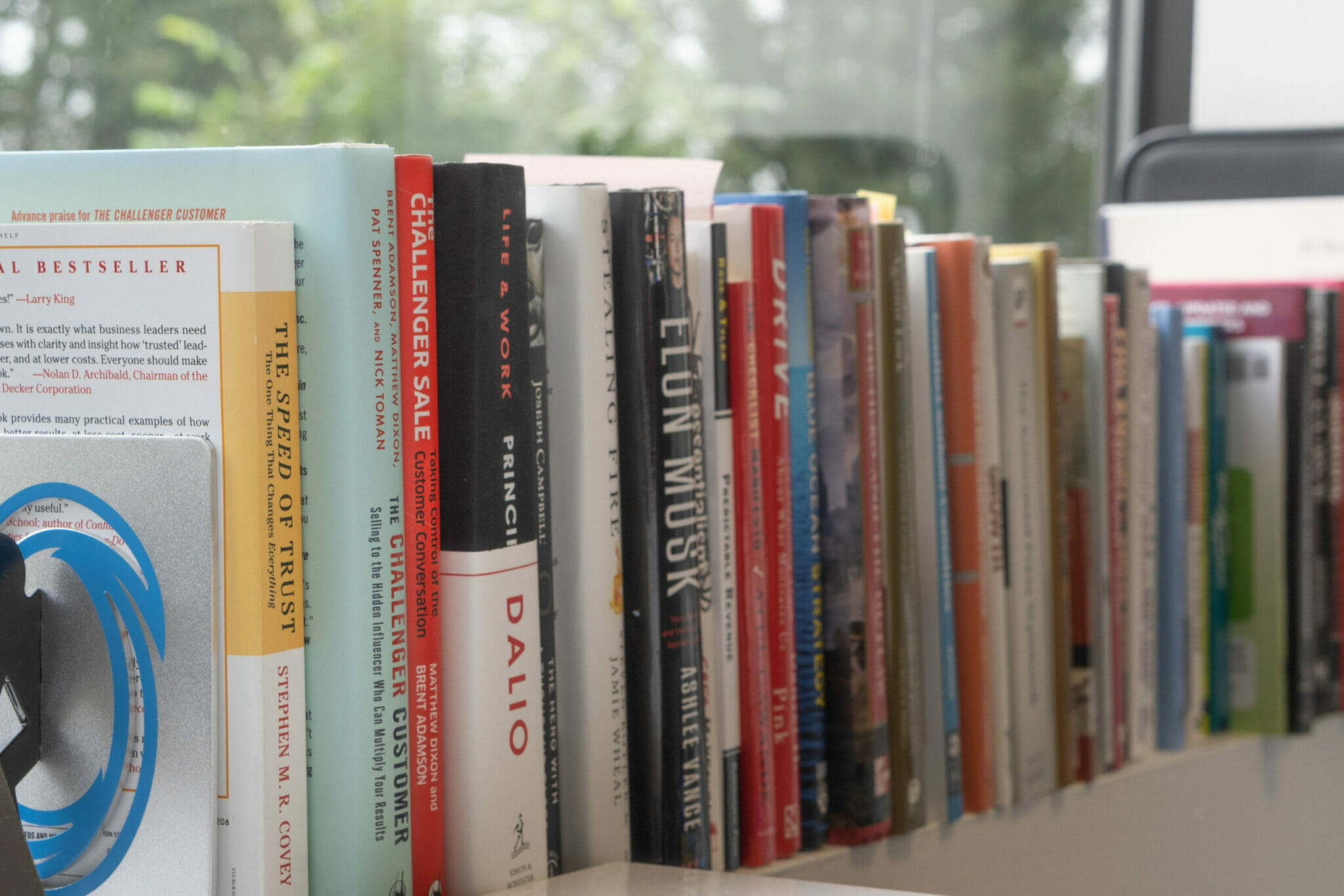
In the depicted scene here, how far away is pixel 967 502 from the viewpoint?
74 cm

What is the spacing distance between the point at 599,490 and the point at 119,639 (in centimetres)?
23

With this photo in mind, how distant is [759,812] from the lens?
0.64 metres

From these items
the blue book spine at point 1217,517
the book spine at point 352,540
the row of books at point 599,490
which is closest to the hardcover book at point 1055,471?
the row of books at point 599,490

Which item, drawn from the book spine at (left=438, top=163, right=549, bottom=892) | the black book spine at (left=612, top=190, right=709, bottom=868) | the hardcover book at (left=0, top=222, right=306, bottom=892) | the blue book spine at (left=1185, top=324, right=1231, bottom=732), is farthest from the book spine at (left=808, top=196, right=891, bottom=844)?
the blue book spine at (left=1185, top=324, right=1231, bottom=732)

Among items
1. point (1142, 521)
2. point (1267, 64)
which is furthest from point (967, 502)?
point (1267, 64)

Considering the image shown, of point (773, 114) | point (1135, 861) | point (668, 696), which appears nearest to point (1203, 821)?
point (1135, 861)

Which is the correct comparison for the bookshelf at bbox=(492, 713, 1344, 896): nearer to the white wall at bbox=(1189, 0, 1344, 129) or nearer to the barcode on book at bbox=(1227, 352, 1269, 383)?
the barcode on book at bbox=(1227, 352, 1269, 383)

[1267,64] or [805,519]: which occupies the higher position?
[1267,64]

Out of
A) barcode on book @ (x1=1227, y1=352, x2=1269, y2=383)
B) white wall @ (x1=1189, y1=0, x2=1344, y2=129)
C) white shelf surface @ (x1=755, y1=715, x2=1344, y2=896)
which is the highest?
white wall @ (x1=1189, y1=0, x2=1344, y2=129)

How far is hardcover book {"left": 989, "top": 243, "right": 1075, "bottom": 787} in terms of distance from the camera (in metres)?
0.80

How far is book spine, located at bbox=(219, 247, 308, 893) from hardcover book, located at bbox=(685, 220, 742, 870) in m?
0.23

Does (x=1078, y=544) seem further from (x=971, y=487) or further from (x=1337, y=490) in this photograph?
(x=1337, y=490)

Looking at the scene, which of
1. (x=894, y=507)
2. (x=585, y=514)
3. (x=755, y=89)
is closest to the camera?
(x=585, y=514)

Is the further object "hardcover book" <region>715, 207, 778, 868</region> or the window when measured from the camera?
the window
